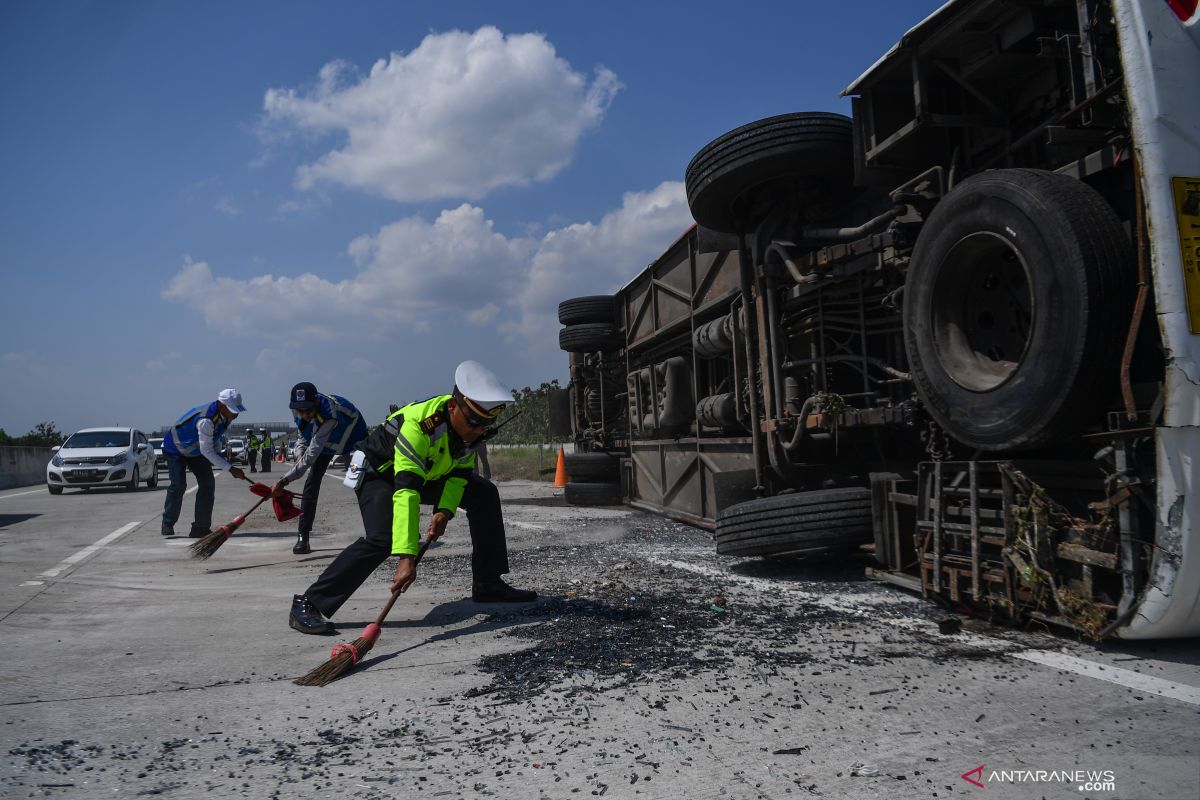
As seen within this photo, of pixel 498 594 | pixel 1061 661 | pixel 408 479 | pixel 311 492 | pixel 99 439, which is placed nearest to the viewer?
pixel 1061 661

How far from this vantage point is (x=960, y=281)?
4.18 meters

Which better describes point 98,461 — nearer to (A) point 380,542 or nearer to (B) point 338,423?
(B) point 338,423

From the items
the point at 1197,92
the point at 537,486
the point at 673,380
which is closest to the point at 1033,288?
the point at 1197,92

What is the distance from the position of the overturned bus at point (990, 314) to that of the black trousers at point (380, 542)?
161 cm

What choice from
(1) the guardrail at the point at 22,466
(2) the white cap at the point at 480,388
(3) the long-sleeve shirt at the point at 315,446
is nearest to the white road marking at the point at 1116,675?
(2) the white cap at the point at 480,388

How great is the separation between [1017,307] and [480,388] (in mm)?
2793

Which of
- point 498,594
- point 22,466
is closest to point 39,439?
point 22,466

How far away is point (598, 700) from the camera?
124 inches

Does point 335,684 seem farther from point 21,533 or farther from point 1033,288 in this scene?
point 21,533

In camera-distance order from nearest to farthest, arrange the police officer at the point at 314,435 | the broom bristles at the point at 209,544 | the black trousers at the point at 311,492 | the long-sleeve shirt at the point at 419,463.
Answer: the long-sleeve shirt at the point at 419,463 < the broom bristles at the point at 209,544 < the police officer at the point at 314,435 < the black trousers at the point at 311,492

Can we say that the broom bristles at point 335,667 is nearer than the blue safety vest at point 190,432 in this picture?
Yes

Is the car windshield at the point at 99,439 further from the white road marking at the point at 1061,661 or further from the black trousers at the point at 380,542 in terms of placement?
the white road marking at the point at 1061,661

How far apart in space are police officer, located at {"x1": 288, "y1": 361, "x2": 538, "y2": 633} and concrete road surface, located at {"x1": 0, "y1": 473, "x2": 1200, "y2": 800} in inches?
10.5

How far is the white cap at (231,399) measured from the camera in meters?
Answer: 8.70
